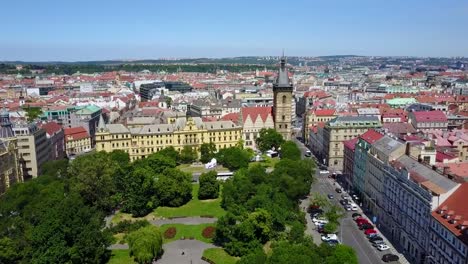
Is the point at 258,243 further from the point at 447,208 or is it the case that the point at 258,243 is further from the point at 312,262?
the point at 447,208

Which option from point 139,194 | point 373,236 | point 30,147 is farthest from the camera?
point 30,147

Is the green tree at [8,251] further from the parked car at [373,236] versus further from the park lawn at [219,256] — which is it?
the parked car at [373,236]

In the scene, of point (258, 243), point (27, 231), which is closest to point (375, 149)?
point (258, 243)

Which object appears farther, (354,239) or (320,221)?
(320,221)

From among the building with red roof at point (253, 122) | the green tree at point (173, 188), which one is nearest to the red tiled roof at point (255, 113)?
the building with red roof at point (253, 122)

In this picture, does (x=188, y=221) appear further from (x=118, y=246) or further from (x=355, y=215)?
(x=355, y=215)

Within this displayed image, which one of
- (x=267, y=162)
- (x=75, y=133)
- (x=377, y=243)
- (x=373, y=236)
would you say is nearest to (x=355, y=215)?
(x=373, y=236)

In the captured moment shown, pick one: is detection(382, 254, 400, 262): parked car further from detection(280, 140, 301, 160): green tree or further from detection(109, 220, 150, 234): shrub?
detection(280, 140, 301, 160): green tree
